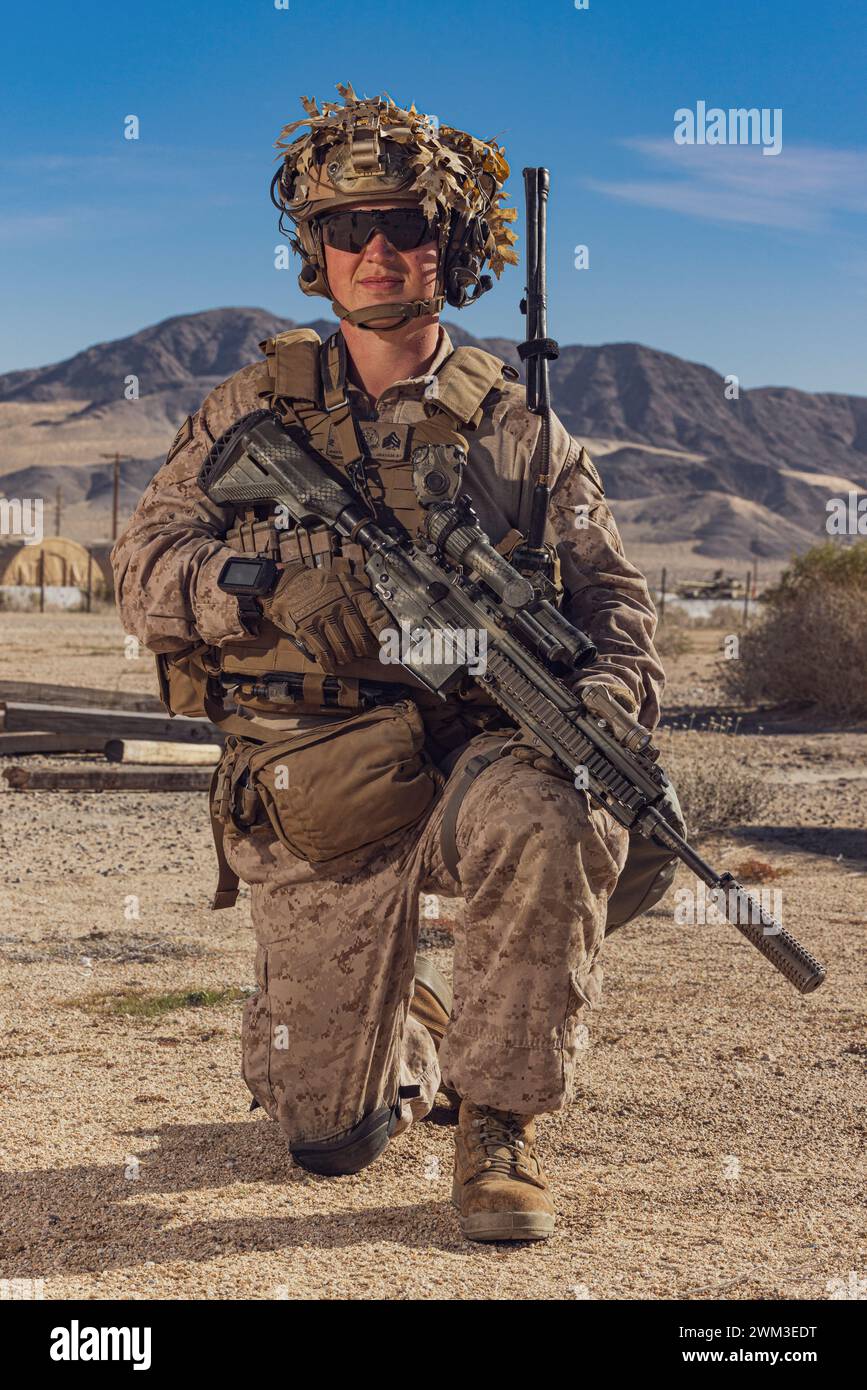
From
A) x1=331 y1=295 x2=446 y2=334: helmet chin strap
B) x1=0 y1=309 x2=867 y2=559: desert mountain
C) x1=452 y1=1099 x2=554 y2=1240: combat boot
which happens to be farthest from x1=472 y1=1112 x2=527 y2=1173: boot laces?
x1=0 y1=309 x2=867 y2=559: desert mountain

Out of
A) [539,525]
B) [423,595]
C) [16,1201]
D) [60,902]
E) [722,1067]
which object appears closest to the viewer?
[16,1201]

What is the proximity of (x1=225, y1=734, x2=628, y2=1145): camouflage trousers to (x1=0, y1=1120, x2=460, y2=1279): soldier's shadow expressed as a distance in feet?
0.59

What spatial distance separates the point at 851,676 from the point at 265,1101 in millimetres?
11252

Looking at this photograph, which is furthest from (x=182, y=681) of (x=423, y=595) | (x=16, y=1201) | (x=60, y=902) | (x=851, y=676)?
(x=851, y=676)

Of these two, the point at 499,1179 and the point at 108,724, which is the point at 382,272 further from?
the point at 108,724

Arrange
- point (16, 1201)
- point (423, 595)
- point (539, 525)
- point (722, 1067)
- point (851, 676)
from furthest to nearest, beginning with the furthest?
point (851, 676) → point (722, 1067) → point (539, 525) → point (423, 595) → point (16, 1201)

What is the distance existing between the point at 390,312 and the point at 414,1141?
7.28ft

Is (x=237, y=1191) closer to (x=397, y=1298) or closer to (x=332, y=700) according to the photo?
(x=397, y=1298)

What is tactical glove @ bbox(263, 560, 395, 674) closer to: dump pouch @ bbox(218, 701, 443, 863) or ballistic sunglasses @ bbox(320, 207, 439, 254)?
dump pouch @ bbox(218, 701, 443, 863)

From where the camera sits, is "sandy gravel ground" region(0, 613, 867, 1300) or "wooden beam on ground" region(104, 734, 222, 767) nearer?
"sandy gravel ground" region(0, 613, 867, 1300)

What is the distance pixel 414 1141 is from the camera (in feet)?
13.5

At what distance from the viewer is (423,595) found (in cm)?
374

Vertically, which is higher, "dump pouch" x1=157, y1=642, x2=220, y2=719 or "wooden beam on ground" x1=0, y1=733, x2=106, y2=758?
"dump pouch" x1=157, y1=642, x2=220, y2=719

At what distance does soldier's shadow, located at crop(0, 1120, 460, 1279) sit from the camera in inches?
127
